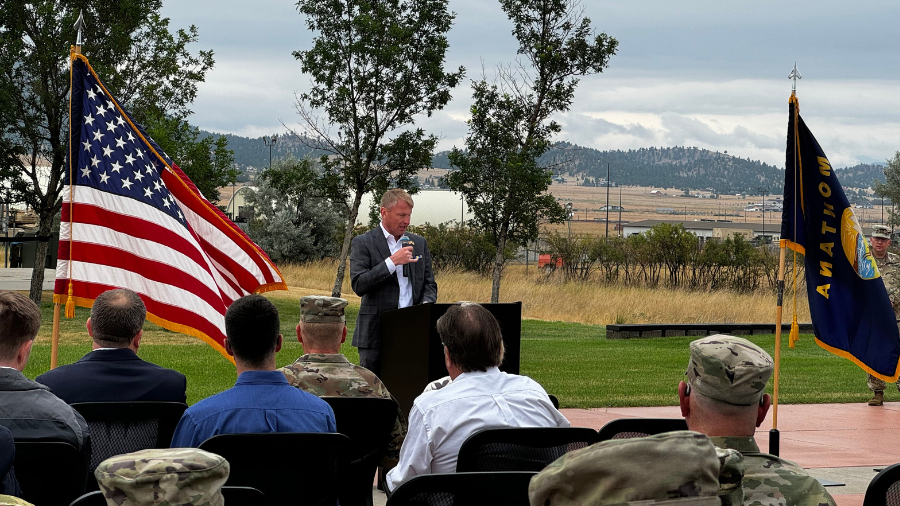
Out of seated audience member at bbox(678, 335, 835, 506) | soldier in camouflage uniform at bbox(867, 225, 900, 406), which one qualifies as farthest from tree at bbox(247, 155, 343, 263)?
seated audience member at bbox(678, 335, 835, 506)

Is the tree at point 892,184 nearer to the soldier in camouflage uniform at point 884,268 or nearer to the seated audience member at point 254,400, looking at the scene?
the soldier in camouflage uniform at point 884,268

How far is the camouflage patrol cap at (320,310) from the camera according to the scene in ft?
16.6

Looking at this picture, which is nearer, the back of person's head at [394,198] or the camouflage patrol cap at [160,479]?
the camouflage patrol cap at [160,479]

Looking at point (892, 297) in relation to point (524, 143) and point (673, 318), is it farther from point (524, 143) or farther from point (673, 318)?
point (673, 318)

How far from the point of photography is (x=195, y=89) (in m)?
25.5

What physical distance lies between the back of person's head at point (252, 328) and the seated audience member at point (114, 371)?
2.78 ft

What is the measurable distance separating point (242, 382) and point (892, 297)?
33.2 feet

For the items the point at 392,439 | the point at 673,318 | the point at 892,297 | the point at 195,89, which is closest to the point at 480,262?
the point at 673,318

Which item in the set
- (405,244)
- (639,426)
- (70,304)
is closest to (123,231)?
(70,304)

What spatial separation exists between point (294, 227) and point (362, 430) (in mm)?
42273

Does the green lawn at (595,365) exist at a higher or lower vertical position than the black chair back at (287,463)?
lower

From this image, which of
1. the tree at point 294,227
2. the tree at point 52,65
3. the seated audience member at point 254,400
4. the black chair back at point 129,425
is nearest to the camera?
the seated audience member at point 254,400

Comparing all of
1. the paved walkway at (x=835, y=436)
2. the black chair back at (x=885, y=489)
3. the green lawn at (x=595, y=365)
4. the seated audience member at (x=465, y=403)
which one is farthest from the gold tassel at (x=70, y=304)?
the paved walkway at (x=835, y=436)

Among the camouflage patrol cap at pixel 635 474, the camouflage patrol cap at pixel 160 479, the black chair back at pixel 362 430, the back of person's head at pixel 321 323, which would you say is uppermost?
the camouflage patrol cap at pixel 635 474
